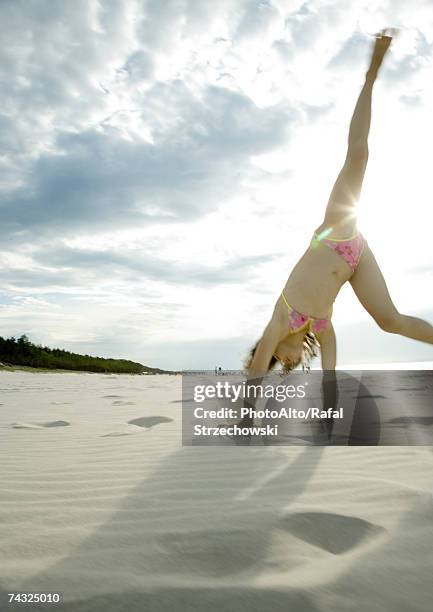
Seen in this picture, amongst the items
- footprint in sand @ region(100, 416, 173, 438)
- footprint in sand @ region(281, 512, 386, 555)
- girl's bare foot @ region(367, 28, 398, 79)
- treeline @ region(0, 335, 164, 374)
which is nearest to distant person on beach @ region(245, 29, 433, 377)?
girl's bare foot @ region(367, 28, 398, 79)

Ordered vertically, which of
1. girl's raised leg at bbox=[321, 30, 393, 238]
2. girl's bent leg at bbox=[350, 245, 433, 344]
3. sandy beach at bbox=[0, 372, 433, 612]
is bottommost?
sandy beach at bbox=[0, 372, 433, 612]

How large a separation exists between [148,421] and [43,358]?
2312cm

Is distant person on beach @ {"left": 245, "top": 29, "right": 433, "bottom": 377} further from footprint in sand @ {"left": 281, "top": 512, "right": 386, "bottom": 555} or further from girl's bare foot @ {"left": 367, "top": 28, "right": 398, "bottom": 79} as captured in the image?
footprint in sand @ {"left": 281, "top": 512, "right": 386, "bottom": 555}

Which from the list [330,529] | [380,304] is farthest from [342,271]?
[330,529]

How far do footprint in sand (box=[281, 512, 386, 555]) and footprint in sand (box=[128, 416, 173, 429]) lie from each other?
2493 mm

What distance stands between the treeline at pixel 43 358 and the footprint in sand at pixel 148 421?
70.3 ft

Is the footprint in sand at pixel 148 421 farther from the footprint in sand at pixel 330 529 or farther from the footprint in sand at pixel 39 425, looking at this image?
the footprint in sand at pixel 330 529

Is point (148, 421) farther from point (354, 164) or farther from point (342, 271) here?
point (354, 164)

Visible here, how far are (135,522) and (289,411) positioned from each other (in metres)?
3.96

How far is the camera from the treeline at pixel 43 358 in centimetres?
2455

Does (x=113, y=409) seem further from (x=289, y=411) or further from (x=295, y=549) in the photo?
(x=295, y=549)

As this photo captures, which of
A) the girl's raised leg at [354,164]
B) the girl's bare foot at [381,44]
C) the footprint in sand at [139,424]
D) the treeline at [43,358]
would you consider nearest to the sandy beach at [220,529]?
the footprint in sand at [139,424]

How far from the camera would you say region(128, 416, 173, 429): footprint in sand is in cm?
389

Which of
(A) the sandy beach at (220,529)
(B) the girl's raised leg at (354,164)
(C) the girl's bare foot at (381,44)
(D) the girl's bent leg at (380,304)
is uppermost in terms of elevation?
(C) the girl's bare foot at (381,44)
